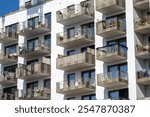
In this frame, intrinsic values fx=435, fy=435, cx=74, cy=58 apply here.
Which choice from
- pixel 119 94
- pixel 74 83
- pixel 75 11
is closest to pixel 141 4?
pixel 75 11

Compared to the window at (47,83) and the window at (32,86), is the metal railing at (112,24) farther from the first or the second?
the window at (32,86)

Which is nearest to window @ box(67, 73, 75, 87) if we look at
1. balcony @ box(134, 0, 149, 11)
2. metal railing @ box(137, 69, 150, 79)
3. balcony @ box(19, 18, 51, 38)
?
balcony @ box(19, 18, 51, 38)

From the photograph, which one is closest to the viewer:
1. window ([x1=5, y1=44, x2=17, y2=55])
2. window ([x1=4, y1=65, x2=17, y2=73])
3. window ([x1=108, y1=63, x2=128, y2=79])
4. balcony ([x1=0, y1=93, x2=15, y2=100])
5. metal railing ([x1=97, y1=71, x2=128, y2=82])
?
metal railing ([x1=97, y1=71, x2=128, y2=82])

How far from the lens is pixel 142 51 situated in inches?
1404

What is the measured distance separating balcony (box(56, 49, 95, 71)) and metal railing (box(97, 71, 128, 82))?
1972mm

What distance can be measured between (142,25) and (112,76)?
4975 mm

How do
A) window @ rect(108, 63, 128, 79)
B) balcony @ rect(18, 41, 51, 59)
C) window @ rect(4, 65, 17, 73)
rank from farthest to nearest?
window @ rect(4, 65, 17, 73) < balcony @ rect(18, 41, 51, 59) < window @ rect(108, 63, 128, 79)

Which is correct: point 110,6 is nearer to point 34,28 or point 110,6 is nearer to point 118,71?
point 118,71

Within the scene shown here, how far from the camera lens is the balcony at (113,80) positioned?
1419 inches

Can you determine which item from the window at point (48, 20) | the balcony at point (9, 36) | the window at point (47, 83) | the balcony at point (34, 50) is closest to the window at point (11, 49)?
the balcony at point (9, 36)

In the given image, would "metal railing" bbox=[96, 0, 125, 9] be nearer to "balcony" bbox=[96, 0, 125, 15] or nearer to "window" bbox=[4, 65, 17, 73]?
"balcony" bbox=[96, 0, 125, 15]

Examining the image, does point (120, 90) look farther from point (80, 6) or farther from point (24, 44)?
point (24, 44)

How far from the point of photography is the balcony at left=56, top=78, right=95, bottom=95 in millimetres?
38531

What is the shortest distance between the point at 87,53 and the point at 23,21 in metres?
12.0
